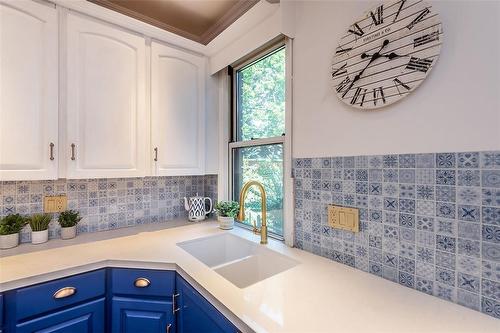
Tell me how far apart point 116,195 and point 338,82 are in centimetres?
157

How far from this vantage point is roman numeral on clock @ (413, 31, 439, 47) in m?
0.79

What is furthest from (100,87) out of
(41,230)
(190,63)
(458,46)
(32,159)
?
(458,46)

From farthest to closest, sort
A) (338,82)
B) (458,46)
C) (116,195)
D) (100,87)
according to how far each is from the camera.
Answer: (116,195), (100,87), (338,82), (458,46)

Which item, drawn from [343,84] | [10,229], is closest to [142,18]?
[343,84]

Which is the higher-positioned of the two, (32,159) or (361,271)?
(32,159)

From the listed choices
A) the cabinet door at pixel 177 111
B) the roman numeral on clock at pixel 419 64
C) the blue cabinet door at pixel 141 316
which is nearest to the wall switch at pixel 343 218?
the roman numeral on clock at pixel 419 64

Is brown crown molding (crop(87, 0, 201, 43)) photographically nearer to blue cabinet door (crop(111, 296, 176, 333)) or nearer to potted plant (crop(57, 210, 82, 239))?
potted plant (crop(57, 210, 82, 239))

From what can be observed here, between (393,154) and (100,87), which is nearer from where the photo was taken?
(393,154)

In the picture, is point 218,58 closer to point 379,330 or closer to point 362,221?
point 362,221

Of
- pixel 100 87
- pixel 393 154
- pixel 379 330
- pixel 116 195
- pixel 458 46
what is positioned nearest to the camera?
pixel 379 330

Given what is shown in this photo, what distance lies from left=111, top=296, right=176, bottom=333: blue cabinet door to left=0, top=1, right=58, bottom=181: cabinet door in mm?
732

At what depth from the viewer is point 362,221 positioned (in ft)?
3.27

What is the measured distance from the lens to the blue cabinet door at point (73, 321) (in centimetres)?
95

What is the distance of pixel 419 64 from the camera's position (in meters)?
0.83
